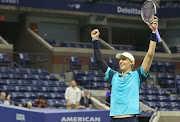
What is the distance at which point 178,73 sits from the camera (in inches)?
1024

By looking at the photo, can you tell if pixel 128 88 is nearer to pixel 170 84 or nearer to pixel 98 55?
pixel 98 55

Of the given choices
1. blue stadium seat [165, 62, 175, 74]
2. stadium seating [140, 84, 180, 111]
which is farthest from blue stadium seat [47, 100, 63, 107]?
blue stadium seat [165, 62, 175, 74]

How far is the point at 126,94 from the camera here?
4.80m

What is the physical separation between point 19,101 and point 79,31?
12843 millimetres

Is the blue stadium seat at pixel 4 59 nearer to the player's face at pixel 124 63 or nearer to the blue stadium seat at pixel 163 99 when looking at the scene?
the blue stadium seat at pixel 163 99

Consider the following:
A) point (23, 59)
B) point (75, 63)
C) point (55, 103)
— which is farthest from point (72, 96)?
point (75, 63)

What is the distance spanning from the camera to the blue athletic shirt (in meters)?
4.76

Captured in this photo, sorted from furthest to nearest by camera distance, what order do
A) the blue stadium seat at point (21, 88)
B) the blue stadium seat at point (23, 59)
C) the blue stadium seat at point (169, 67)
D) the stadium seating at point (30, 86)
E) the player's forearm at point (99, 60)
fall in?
the blue stadium seat at point (169, 67), the blue stadium seat at point (23, 59), the blue stadium seat at point (21, 88), the stadium seating at point (30, 86), the player's forearm at point (99, 60)

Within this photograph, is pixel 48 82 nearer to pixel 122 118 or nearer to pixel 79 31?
pixel 79 31

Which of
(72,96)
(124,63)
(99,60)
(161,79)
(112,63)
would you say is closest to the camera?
(124,63)

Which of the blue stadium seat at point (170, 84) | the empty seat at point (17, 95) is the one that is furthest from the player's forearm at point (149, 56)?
the blue stadium seat at point (170, 84)

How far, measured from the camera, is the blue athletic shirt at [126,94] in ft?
15.6

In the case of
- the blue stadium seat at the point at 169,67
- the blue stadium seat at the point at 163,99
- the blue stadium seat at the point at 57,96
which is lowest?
the blue stadium seat at the point at 163,99

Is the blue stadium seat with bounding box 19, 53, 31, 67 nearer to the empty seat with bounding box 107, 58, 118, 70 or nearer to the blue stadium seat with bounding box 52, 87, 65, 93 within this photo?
the blue stadium seat with bounding box 52, 87, 65, 93
